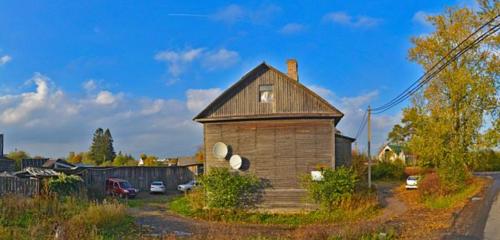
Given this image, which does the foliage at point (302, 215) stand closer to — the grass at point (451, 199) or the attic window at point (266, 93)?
the grass at point (451, 199)

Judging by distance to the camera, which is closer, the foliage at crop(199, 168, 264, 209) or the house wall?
the foliage at crop(199, 168, 264, 209)

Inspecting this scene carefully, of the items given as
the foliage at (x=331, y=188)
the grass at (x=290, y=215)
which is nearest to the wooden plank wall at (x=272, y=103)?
the foliage at (x=331, y=188)

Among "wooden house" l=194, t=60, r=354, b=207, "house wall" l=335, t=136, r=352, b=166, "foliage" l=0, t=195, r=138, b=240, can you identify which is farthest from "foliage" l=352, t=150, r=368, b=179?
"foliage" l=0, t=195, r=138, b=240

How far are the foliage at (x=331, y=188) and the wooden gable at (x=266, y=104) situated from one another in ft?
10.1

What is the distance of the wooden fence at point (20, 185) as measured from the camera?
2469 cm

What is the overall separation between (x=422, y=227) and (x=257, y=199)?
10.4 m

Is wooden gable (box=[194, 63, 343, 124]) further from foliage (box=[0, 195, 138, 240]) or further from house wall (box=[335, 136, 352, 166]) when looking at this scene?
foliage (box=[0, 195, 138, 240])

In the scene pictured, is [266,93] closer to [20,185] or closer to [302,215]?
[302,215]

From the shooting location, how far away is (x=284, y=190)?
966 inches

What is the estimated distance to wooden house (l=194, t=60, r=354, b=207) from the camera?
24438 mm

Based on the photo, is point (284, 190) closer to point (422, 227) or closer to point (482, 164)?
point (422, 227)

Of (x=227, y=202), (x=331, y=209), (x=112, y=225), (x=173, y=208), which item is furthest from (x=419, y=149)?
(x=112, y=225)

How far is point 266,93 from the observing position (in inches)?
1000

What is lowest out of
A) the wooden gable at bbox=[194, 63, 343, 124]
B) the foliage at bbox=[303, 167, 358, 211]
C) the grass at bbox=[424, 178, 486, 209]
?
the grass at bbox=[424, 178, 486, 209]
